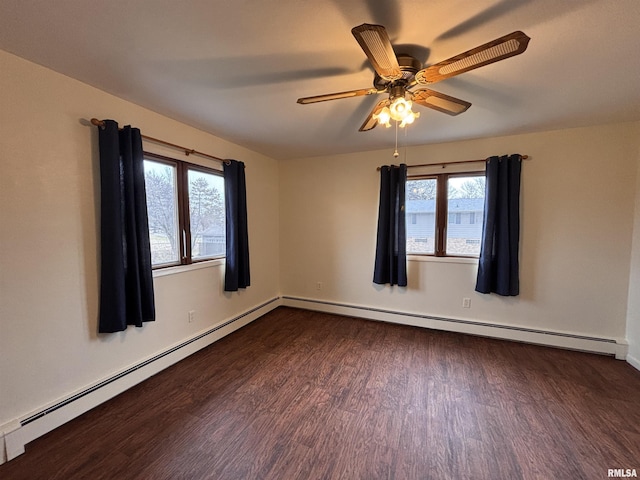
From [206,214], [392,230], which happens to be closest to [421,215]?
[392,230]

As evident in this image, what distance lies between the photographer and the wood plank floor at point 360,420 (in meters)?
1.47

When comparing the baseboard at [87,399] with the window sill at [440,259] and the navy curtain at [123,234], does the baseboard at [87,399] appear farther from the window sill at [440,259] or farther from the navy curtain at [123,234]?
the window sill at [440,259]

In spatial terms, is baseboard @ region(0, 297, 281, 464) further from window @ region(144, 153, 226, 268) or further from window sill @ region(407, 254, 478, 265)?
window sill @ region(407, 254, 478, 265)

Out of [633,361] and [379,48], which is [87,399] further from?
[633,361]

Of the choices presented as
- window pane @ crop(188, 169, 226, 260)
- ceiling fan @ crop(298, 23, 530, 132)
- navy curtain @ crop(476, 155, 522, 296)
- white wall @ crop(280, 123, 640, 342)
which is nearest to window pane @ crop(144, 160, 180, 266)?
window pane @ crop(188, 169, 226, 260)

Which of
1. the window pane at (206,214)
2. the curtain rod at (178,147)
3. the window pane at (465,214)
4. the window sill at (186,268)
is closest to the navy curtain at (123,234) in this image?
the curtain rod at (178,147)

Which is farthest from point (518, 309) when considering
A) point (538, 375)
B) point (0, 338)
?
point (0, 338)

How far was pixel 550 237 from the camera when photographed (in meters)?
2.82

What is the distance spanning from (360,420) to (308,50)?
7.83ft

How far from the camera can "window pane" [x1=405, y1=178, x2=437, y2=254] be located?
3.32 metres

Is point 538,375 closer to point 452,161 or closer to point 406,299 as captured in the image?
point 406,299

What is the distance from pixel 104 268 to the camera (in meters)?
1.91

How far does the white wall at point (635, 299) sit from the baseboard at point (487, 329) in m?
0.09

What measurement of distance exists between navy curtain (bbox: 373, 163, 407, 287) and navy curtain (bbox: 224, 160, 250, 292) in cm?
173
